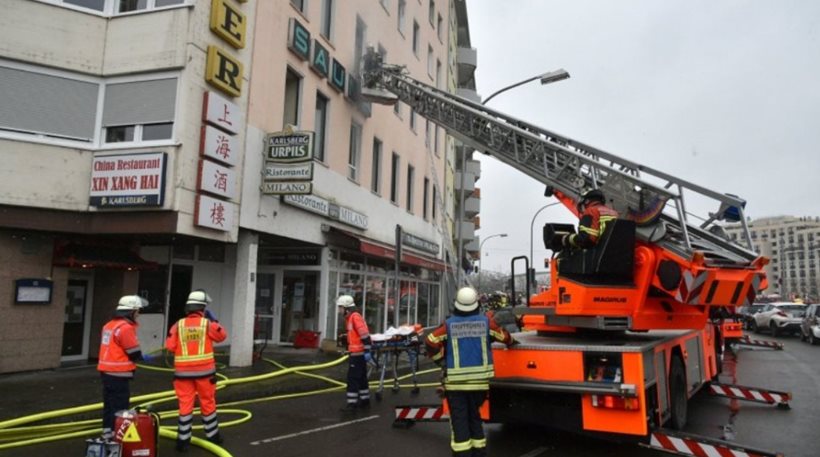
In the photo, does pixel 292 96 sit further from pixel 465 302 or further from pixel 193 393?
pixel 465 302

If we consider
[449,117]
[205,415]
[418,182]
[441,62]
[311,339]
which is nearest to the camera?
[205,415]

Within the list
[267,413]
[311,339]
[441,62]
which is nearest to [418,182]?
[441,62]

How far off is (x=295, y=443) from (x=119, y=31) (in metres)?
9.05

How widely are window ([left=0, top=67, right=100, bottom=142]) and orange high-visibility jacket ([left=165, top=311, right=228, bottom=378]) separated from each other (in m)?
6.56

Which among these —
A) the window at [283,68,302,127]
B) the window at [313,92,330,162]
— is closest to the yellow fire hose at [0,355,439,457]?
the window at [283,68,302,127]

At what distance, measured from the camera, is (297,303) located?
53.8 feet

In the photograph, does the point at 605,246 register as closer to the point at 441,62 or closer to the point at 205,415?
the point at 205,415

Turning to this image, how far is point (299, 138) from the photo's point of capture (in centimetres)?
1281

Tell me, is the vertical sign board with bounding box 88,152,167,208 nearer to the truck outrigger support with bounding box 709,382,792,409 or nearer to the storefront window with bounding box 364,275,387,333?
the storefront window with bounding box 364,275,387,333

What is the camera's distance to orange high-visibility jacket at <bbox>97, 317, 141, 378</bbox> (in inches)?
240

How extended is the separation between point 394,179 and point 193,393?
53.2ft

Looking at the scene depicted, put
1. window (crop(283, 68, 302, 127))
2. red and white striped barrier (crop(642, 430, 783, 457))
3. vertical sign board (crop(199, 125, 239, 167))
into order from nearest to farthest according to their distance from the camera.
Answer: red and white striped barrier (crop(642, 430, 783, 457)) → vertical sign board (crop(199, 125, 239, 167)) → window (crop(283, 68, 302, 127))

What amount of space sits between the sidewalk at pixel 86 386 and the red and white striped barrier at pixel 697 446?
21.3ft

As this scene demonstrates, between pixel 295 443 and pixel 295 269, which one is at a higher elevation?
pixel 295 269
